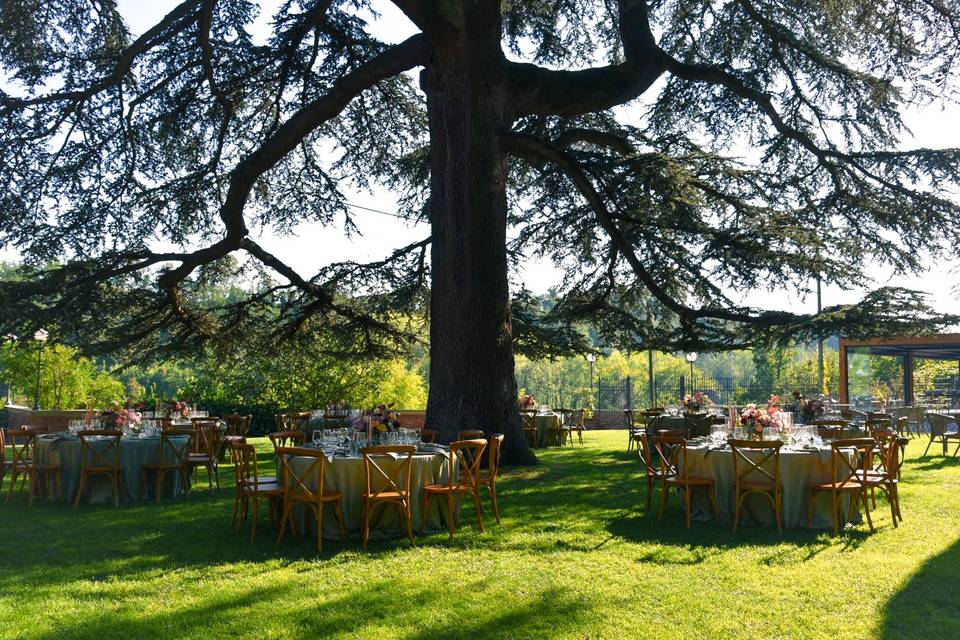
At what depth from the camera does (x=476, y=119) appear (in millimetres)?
12602

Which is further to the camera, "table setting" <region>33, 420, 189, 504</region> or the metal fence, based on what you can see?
the metal fence

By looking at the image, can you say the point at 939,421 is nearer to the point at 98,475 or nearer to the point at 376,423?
the point at 376,423

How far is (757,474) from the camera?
855 centimetres

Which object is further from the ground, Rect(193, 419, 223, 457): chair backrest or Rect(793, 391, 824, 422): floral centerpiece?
Rect(793, 391, 824, 422): floral centerpiece

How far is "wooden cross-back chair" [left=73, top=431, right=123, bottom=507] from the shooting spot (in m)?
10.2

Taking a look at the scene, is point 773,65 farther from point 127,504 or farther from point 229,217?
point 127,504

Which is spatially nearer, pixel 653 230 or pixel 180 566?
pixel 180 566

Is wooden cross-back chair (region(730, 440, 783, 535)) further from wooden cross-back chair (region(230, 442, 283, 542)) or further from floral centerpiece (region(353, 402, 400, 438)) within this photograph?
wooden cross-back chair (region(230, 442, 283, 542))

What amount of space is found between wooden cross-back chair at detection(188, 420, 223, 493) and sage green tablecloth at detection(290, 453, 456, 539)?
361 centimetres

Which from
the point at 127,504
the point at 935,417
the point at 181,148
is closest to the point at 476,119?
the point at 181,148

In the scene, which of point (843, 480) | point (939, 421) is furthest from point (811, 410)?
point (843, 480)

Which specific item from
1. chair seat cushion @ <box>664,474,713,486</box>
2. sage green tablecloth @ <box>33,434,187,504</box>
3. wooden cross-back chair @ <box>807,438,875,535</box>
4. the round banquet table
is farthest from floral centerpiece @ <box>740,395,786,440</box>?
sage green tablecloth @ <box>33,434,187,504</box>

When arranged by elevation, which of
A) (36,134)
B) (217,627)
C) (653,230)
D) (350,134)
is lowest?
(217,627)

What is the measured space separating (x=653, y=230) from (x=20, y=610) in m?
10.7
